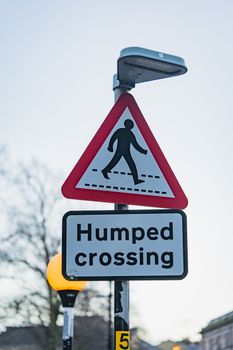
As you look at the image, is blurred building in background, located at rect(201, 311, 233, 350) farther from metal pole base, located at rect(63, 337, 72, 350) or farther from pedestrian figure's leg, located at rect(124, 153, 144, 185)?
pedestrian figure's leg, located at rect(124, 153, 144, 185)

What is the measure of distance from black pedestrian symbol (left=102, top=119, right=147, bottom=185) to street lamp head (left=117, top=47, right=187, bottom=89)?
0.24 metres

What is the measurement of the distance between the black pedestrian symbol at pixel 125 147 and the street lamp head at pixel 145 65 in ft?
Answer: 0.79

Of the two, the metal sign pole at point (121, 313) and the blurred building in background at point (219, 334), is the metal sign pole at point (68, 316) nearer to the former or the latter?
the metal sign pole at point (121, 313)

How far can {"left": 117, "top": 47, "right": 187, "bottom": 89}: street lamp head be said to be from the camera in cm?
382

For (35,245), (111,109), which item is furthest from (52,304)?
(111,109)

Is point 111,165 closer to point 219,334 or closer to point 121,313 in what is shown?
point 121,313

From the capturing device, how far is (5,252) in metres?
35.7

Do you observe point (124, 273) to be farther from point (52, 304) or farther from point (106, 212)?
point (52, 304)

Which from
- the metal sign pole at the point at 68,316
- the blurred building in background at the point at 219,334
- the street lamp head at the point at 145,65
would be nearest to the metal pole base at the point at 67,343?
the metal sign pole at the point at 68,316

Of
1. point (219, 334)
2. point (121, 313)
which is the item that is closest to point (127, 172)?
point (121, 313)

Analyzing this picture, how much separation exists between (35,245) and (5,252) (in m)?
1.95

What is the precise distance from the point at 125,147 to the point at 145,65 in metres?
0.43

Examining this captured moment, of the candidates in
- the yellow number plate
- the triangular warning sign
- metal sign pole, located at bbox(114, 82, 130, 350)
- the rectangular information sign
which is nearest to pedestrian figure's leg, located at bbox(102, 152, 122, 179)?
the triangular warning sign

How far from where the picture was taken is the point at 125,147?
3.98 m
